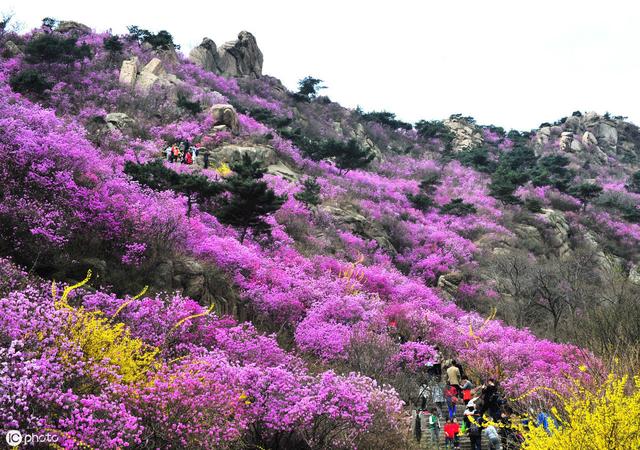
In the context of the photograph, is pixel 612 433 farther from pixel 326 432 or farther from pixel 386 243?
pixel 386 243

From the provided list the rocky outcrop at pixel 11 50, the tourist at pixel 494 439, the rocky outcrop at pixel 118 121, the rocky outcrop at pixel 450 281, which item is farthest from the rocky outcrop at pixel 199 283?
the rocky outcrop at pixel 11 50

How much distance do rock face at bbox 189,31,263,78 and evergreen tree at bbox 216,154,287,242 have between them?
39546 mm

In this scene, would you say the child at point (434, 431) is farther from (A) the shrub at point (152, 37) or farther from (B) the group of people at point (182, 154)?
(A) the shrub at point (152, 37)

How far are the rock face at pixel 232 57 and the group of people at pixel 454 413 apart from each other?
48.9m

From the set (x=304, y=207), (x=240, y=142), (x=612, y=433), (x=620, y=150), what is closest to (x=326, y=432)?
(x=612, y=433)

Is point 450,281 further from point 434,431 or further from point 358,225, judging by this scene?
point 434,431

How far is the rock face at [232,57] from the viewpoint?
53.7m

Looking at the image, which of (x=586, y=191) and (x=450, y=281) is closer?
(x=450, y=281)

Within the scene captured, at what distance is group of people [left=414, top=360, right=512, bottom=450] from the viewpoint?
9.30m

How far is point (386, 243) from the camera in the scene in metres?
31.2

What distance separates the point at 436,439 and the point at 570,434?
5.65m

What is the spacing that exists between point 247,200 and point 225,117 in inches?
797

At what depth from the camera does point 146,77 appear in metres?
38.0

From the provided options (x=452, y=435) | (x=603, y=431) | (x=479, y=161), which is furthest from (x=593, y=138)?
(x=603, y=431)
